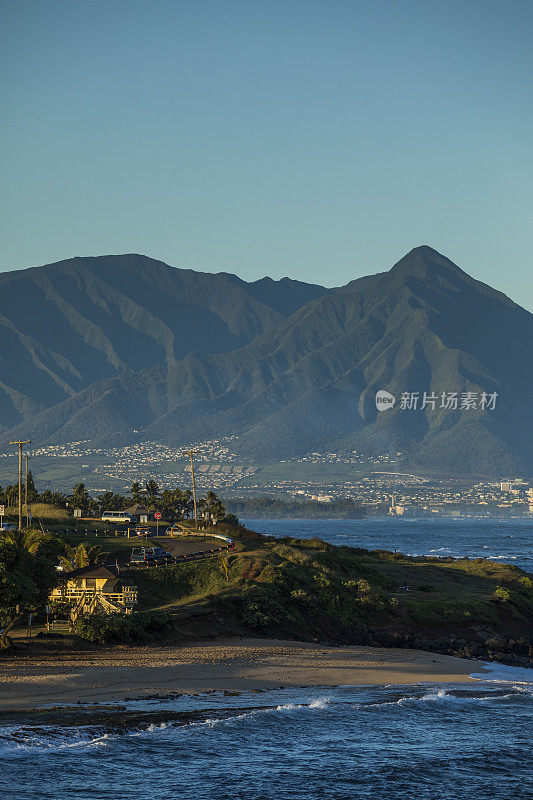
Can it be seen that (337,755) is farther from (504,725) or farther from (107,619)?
(107,619)

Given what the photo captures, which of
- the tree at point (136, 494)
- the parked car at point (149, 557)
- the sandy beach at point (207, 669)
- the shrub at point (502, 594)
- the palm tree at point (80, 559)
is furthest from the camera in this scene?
the tree at point (136, 494)

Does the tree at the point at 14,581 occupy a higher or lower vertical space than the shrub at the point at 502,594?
higher

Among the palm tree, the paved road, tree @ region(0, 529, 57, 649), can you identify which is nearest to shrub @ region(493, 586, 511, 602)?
the paved road

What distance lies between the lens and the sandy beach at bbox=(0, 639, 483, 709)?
46656 mm

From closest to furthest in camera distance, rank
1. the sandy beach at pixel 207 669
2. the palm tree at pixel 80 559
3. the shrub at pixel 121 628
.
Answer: the sandy beach at pixel 207 669
the shrub at pixel 121 628
the palm tree at pixel 80 559

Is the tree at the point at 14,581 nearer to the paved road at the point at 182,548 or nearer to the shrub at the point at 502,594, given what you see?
the paved road at the point at 182,548

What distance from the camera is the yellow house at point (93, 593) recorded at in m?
60.1

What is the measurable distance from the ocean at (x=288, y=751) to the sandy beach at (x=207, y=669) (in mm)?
2287

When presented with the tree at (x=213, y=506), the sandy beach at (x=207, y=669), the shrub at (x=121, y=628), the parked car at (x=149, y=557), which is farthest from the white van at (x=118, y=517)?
the sandy beach at (x=207, y=669)

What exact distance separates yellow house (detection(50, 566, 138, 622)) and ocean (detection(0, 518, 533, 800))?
13.8 meters

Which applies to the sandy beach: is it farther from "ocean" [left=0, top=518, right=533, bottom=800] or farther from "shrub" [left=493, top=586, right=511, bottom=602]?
"shrub" [left=493, top=586, right=511, bottom=602]

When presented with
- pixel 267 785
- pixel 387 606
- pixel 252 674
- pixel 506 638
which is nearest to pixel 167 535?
pixel 387 606

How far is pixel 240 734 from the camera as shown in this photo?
140 feet

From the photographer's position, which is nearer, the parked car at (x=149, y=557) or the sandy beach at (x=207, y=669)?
the sandy beach at (x=207, y=669)
